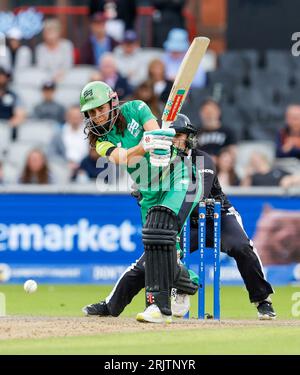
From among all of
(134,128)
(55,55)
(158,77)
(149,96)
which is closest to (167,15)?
(158,77)

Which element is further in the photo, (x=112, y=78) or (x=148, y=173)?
(x=112, y=78)

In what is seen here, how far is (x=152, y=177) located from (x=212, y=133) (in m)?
7.55

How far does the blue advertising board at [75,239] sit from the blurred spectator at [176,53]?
381cm

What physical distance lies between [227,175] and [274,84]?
293 centimetres

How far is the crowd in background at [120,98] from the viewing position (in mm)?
16656

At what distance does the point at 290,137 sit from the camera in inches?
672

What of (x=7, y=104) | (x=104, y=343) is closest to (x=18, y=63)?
(x=7, y=104)

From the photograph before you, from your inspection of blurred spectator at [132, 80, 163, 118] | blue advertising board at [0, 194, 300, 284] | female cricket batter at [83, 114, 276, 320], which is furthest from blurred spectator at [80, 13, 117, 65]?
female cricket batter at [83, 114, 276, 320]

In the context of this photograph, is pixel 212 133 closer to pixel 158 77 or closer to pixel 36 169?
pixel 158 77

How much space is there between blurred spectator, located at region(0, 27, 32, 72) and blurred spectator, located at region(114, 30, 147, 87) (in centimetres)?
146

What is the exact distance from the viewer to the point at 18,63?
19000mm

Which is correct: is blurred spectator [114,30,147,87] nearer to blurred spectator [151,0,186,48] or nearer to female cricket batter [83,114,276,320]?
blurred spectator [151,0,186,48]

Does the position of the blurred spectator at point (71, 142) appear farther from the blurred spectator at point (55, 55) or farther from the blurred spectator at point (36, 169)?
the blurred spectator at point (55, 55)

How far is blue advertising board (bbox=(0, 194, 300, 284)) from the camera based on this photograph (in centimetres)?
1512
